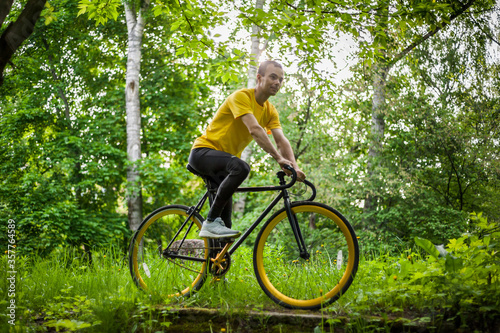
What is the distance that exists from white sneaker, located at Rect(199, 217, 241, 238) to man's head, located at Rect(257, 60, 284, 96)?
1.08 metres

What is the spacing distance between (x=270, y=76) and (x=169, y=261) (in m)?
1.83

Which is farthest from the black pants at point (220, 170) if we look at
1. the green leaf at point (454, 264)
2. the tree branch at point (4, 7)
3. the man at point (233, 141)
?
the tree branch at point (4, 7)

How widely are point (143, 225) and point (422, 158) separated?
29.6 feet

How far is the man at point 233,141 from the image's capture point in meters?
2.96

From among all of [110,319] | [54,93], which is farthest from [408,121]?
[54,93]

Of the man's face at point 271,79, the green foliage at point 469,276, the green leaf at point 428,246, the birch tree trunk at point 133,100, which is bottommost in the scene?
the green foliage at point 469,276

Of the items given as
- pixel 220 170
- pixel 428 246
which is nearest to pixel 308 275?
pixel 428 246

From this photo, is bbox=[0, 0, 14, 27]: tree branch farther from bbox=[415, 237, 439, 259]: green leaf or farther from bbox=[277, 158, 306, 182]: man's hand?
bbox=[415, 237, 439, 259]: green leaf

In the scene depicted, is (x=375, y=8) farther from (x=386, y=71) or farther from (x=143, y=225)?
(x=386, y=71)

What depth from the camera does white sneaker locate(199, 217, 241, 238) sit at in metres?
3.00

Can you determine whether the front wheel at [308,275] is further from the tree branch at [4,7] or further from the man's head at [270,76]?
the tree branch at [4,7]

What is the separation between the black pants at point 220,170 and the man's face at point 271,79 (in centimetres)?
60

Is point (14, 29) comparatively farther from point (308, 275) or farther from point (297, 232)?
point (308, 275)

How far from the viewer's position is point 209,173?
317 cm
